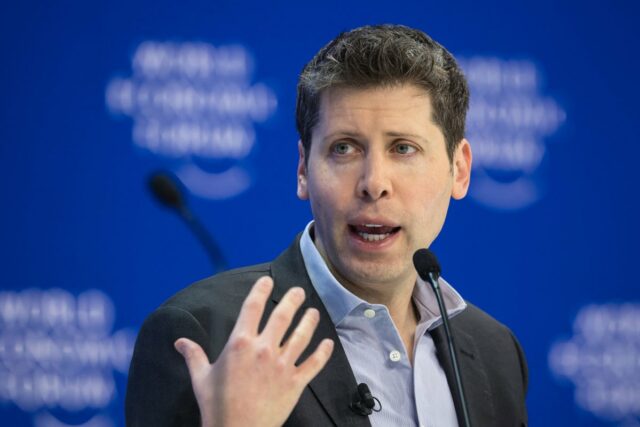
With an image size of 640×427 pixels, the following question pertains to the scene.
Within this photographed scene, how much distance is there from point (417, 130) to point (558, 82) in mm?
1597

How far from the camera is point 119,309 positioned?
9.91ft

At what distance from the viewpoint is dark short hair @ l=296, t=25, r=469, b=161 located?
74.8 inches

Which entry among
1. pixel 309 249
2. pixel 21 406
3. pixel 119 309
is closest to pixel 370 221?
pixel 309 249

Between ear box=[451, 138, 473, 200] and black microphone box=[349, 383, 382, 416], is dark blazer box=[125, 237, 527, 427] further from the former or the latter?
ear box=[451, 138, 473, 200]

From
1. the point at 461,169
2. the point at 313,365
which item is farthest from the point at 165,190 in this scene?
the point at 461,169

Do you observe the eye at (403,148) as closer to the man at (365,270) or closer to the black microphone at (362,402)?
the man at (365,270)

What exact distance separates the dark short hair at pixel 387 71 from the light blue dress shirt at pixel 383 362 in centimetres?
34

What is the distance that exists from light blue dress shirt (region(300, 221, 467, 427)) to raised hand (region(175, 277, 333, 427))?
0.51m

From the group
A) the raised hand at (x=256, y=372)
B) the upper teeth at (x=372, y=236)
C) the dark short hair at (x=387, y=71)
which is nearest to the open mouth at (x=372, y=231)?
the upper teeth at (x=372, y=236)

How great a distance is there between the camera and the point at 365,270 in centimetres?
187

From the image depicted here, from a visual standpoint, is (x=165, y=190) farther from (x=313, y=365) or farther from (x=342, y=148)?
(x=342, y=148)

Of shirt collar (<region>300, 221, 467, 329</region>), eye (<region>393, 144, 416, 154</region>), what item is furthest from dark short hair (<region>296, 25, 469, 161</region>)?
shirt collar (<region>300, 221, 467, 329</region>)

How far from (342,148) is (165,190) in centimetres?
58

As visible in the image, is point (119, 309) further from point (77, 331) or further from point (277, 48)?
point (277, 48)
